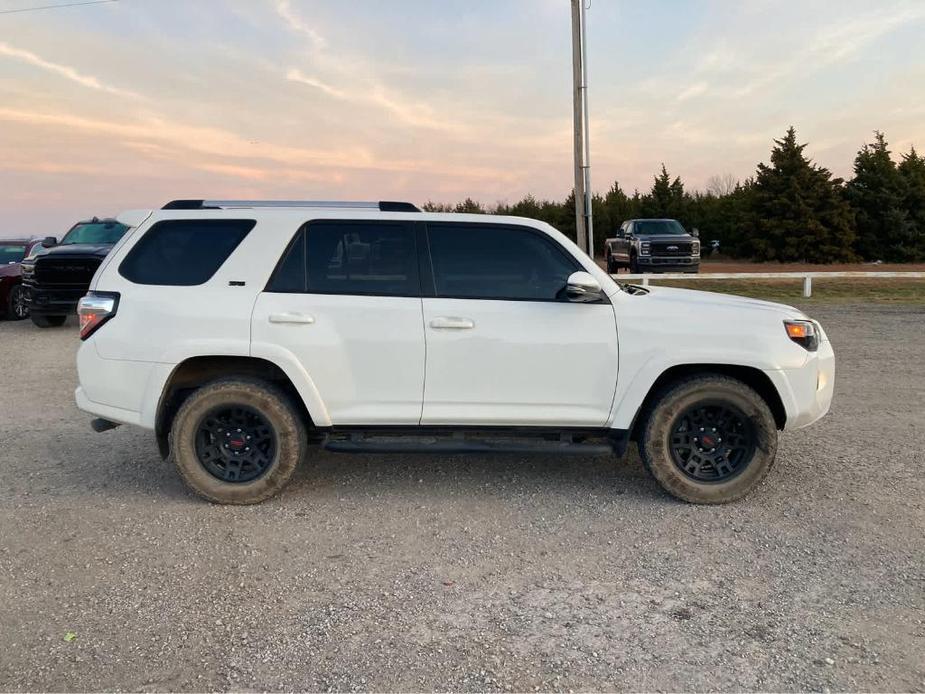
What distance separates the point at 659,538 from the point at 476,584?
3.87ft

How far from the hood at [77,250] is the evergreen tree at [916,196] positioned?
3602 cm

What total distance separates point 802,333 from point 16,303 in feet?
51.1

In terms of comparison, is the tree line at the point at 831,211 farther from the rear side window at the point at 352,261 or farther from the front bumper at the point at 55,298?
the rear side window at the point at 352,261

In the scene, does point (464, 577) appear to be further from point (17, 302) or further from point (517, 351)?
point (17, 302)

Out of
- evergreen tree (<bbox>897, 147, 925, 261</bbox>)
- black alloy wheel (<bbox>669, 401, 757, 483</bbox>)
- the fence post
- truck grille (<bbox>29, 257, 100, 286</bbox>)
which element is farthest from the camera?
evergreen tree (<bbox>897, 147, 925, 261</bbox>)

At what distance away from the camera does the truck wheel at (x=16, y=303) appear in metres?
15.0

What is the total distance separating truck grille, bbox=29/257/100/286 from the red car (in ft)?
6.82

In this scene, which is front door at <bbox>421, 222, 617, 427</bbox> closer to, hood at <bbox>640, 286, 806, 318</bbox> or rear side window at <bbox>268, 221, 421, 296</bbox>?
rear side window at <bbox>268, 221, 421, 296</bbox>

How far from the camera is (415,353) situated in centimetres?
454

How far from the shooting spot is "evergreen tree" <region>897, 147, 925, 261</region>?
1393 inches

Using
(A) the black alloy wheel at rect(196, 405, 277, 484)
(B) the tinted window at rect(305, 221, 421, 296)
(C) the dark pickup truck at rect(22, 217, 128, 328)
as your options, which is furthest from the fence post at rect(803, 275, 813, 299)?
(A) the black alloy wheel at rect(196, 405, 277, 484)

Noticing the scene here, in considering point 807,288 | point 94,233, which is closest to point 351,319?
point 94,233

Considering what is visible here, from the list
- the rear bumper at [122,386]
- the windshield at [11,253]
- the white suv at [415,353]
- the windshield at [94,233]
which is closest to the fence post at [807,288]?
the white suv at [415,353]

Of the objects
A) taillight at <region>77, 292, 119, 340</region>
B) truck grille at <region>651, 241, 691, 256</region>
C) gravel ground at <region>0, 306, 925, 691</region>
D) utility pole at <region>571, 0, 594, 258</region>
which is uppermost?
Result: utility pole at <region>571, 0, 594, 258</region>
